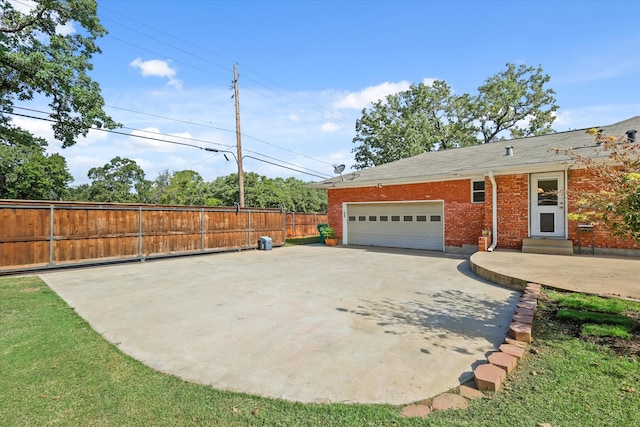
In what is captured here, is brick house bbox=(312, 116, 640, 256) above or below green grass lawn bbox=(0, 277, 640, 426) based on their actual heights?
above

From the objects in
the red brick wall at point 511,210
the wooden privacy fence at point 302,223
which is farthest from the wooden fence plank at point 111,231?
the red brick wall at point 511,210

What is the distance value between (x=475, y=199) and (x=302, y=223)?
13.3 m

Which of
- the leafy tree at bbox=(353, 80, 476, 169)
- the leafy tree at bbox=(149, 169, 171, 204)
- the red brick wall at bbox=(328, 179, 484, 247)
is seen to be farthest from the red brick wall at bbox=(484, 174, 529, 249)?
the leafy tree at bbox=(149, 169, 171, 204)

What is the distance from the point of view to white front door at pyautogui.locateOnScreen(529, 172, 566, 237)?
9.23 meters

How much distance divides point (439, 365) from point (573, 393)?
0.98 meters

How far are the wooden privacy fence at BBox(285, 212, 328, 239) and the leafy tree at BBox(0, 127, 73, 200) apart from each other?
1838 cm

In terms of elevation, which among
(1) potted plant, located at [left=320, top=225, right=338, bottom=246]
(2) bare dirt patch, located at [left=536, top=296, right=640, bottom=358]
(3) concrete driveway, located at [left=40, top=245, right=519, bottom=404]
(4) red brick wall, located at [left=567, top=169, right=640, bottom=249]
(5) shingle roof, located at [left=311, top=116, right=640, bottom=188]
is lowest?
(3) concrete driveway, located at [left=40, top=245, right=519, bottom=404]

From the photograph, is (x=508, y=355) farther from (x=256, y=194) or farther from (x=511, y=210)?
(x=256, y=194)

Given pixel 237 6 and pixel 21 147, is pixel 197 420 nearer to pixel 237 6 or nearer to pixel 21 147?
pixel 237 6

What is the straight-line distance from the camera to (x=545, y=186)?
31.2 feet

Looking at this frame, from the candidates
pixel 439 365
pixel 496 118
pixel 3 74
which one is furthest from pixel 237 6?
pixel 496 118

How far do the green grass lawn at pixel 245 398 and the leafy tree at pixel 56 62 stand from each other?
11.0 meters

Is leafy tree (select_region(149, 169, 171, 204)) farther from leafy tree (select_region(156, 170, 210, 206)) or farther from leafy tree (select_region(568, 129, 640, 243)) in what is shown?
leafy tree (select_region(568, 129, 640, 243))

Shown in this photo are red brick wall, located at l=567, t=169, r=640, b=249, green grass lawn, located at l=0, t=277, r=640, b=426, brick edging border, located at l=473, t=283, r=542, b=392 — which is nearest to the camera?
green grass lawn, located at l=0, t=277, r=640, b=426
